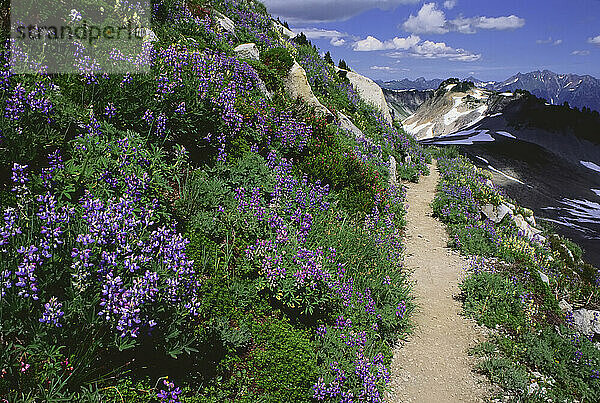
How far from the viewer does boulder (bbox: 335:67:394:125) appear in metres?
23.0

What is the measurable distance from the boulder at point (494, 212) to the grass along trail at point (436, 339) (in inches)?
A: 122

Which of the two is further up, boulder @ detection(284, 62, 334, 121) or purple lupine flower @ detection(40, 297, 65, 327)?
boulder @ detection(284, 62, 334, 121)

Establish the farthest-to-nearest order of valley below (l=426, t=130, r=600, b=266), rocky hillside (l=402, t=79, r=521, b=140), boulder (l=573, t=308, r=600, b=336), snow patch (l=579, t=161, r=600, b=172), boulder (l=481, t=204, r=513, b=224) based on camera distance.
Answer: rocky hillside (l=402, t=79, r=521, b=140)
snow patch (l=579, t=161, r=600, b=172)
valley below (l=426, t=130, r=600, b=266)
boulder (l=481, t=204, r=513, b=224)
boulder (l=573, t=308, r=600, b=336)

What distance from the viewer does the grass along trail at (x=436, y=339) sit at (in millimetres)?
6199

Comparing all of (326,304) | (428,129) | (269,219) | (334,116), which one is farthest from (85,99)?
(428,129)

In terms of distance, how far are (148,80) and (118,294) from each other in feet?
14.5

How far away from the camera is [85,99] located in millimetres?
5930

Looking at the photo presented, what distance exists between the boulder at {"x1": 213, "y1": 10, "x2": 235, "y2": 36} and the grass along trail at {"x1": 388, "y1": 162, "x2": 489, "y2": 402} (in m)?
10.7

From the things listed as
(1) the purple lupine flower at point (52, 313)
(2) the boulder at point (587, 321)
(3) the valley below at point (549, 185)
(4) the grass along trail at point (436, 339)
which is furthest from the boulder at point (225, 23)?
(3) the valley below at point (549, 185)

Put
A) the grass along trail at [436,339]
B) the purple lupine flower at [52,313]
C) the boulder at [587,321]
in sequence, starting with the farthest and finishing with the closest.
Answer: the boulder at [587,321]
the grass along trail at [436,339]
the purple lupine flower at [52,313]

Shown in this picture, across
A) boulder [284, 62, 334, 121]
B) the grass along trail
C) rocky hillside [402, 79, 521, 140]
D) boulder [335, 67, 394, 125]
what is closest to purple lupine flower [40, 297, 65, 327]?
the grass along trail

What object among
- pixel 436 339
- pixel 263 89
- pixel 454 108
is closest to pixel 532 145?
pixel 454 108

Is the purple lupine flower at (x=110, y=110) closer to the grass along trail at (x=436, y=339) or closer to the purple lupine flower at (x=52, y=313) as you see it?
the purple lupine flower at (x=52, y=313)

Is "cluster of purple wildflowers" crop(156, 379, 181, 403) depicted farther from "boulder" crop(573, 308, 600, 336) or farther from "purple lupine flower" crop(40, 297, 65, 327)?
"boulder" crop(573, 308, 600, 336)
